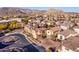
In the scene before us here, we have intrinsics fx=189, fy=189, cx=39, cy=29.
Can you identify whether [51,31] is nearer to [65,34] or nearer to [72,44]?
[65,34]

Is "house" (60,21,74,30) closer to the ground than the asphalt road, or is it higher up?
higher up

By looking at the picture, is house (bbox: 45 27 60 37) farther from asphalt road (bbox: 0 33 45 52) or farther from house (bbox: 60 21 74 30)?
asphalt road (bbox: 0 33 45 52)

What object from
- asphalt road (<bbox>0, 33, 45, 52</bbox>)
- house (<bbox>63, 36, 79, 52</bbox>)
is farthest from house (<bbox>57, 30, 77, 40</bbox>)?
asphalt road (<bbox>0, 33, 45, 52</bbox>)

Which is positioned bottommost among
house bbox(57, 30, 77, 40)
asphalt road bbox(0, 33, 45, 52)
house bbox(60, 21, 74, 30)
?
asphalt road bbox(0, 33, 45, 52)

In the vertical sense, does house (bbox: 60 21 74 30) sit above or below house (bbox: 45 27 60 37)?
above

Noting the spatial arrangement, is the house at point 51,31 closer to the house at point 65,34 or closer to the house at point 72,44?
the house at point 65,34

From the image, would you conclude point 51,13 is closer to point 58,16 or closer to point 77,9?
point 58,16

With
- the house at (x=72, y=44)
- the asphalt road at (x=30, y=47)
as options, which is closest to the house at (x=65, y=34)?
the house at (x=72, y=44)

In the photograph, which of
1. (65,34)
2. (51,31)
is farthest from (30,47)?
(65,34)
